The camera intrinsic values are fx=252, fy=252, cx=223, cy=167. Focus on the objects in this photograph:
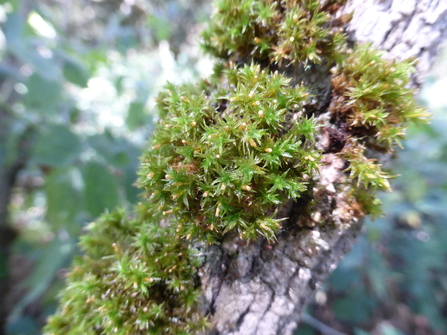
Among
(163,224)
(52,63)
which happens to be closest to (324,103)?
(163,224)

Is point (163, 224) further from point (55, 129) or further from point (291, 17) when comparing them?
point (55, 129)

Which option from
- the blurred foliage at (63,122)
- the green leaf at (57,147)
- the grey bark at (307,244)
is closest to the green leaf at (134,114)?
the blurred foliage at (63,122)

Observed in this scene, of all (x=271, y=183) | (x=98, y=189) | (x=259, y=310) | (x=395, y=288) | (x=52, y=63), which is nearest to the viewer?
(x=271, y=183)

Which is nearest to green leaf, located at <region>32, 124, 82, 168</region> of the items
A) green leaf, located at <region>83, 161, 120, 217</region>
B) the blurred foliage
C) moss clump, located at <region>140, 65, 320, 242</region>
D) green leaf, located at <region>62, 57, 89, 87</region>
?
the blurred foliage

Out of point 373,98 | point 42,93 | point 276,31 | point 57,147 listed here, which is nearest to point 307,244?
point 373,98

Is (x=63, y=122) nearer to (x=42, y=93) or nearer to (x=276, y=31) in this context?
(x=42, y=93)

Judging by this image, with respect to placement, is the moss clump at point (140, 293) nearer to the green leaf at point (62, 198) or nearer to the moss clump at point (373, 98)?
the moss clump at point (373, 98)
